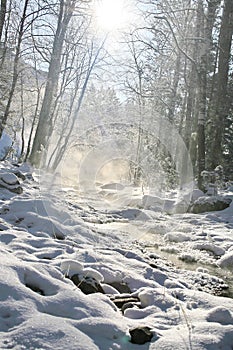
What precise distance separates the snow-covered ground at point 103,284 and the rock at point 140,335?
3 centimetres

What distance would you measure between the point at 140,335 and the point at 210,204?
8.09m

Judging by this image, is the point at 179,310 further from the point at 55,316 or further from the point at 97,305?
the point at 55,316

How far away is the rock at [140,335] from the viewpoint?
8.50 ft

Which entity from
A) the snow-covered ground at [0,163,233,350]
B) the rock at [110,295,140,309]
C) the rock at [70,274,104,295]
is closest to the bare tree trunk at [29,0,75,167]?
the snow-covered ground at [0,163,233,350]

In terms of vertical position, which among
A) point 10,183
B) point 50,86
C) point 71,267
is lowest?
point 71,267

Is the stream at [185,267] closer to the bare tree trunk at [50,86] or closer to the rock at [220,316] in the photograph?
the rock at [220,316]

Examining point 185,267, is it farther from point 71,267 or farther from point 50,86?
point 50,86

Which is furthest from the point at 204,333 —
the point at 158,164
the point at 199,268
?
the point at 158,164

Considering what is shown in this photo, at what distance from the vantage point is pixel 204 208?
1036 cm

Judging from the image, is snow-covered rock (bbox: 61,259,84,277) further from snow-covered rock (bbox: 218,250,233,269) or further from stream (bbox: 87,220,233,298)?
snow-covered rock (bbox: 218,250,233,269)

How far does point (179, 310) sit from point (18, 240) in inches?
82.6

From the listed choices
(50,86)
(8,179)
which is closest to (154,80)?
(50,86)

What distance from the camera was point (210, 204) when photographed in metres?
10.3

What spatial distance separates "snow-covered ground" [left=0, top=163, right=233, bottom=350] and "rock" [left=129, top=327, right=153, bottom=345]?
0.03 meters
